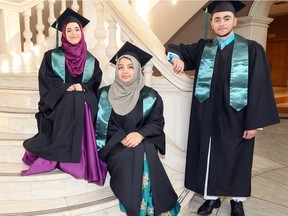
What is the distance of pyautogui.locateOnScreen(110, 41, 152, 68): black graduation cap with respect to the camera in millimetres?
2191

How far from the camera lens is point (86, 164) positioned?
7.20ft

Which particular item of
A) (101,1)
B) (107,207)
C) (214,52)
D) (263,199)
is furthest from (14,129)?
(263,199)

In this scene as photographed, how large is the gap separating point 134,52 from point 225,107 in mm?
885

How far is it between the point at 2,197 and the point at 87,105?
0.94 metres

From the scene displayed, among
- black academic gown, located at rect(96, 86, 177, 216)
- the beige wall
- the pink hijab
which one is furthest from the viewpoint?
the beige wall

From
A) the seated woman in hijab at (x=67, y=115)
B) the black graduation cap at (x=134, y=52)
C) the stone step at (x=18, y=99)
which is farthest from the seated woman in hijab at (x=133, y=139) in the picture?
the stone step at (x=18, y=99)

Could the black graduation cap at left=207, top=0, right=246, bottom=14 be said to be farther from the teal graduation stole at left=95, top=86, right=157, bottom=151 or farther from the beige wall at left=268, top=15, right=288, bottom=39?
the beige wall at left=268, top=15, right=288, bottom=39

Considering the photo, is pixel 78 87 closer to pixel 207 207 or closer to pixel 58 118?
pixel 58 118

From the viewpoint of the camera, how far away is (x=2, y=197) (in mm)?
2088

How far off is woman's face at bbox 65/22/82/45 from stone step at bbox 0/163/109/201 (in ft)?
3.48

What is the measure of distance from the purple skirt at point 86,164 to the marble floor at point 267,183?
994 mm

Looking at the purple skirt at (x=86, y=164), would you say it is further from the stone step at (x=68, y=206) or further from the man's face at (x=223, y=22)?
the man's face at (x=223, y=22)

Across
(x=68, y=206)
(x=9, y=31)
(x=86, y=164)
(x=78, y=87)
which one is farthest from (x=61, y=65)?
(x=9, y=31)

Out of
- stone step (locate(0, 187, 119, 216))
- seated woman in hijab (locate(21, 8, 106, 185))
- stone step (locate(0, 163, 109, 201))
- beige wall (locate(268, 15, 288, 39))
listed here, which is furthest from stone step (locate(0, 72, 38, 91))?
beige wall (locate(268, 15, 288, 39))
